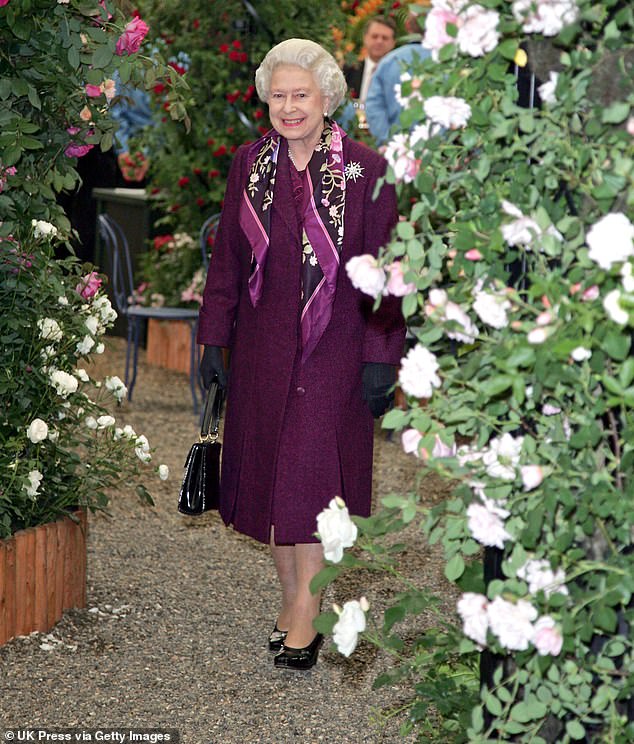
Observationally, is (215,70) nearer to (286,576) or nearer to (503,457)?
(286,576)

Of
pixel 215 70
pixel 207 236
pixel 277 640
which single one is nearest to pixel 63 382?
pixel 277 640

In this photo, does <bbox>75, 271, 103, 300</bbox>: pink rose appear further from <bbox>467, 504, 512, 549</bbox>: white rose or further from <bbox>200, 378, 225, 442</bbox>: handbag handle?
<bbox>467, 504, 512, 549</bbox>: white rose

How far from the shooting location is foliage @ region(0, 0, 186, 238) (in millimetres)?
3215

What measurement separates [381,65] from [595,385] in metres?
5.17

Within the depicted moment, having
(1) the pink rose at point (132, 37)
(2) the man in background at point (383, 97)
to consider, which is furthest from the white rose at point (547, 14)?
(2) the man in background at point (383, 97)

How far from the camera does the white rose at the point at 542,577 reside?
171 cm

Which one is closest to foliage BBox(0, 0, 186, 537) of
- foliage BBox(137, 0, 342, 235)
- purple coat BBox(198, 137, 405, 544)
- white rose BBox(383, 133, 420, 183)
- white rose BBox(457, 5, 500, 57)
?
purple coat BBox(198, 137, 405, 544)

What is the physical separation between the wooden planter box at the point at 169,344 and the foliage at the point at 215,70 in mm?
659

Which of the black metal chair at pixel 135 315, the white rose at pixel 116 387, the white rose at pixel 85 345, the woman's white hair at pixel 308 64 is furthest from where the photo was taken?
the black metal chair at pixel 135 315

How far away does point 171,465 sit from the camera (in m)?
5.64

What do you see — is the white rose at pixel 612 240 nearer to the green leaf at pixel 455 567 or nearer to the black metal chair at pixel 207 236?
the green leaf at pixel 455 567

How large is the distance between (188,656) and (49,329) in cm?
97

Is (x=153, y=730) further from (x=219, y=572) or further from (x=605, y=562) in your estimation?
(x=605, y=562)

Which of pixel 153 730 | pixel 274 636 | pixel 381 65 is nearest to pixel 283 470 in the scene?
pixel 274 636
